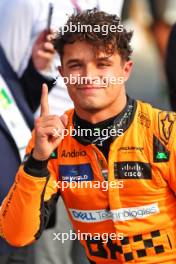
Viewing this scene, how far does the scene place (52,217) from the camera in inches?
135

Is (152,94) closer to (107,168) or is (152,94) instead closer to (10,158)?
(10,158)

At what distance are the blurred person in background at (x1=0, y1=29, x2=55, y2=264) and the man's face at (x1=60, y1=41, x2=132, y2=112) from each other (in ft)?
2.13

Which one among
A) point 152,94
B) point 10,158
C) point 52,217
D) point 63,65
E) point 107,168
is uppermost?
point 63,65

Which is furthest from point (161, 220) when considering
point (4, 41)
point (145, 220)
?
point (4, 41)

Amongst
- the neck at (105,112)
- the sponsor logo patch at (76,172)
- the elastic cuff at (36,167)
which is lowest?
the sponsor logo patch at (76,172)

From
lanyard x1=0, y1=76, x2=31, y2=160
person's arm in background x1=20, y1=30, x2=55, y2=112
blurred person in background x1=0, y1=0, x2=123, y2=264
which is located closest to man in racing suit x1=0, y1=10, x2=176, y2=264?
lanyard x1=0, y1=76, x2=31, y2=160

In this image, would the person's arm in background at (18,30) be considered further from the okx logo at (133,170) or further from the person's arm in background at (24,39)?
the okx logo at (133,170)

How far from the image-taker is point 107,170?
2.70 meters

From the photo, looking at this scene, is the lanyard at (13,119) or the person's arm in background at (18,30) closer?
the lanyard at (13,119)

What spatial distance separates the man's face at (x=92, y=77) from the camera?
264 centimetres

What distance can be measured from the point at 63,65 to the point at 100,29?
0.19m

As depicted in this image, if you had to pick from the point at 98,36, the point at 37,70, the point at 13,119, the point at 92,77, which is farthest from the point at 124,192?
the point at 37,70

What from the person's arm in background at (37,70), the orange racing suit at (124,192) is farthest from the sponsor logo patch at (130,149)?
the person's arm in background at (37,70)

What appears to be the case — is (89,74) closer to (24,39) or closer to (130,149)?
(130,149)
